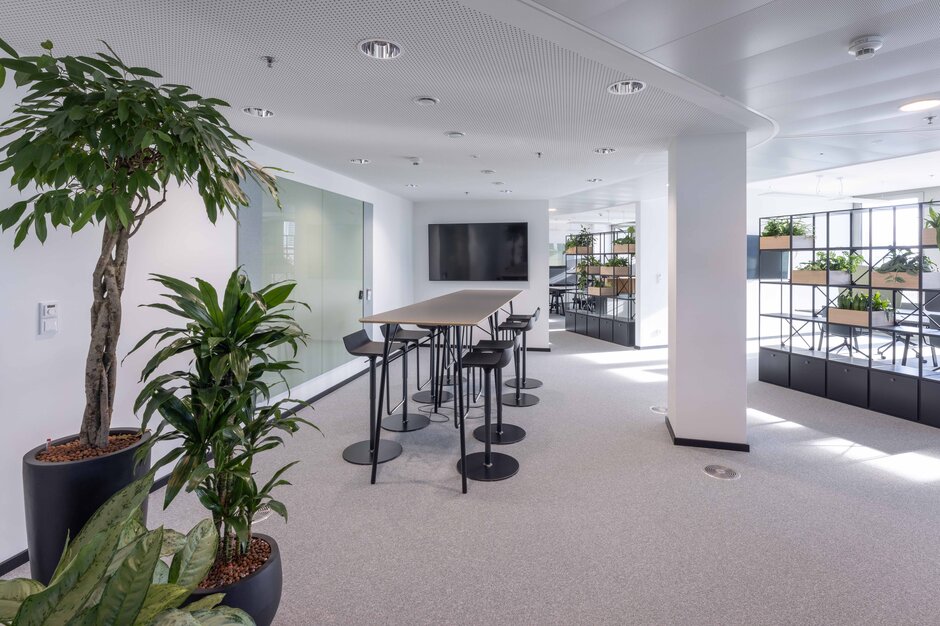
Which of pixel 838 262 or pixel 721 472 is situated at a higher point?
pixel 838 262

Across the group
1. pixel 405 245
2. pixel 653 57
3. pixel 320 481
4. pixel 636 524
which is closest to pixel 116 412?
pixel 320 481

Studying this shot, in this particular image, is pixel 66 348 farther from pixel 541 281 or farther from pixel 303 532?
pixel 541 281

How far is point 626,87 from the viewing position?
2.65 meters

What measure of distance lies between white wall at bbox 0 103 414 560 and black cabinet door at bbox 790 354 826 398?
569cm

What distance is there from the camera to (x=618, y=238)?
337 inches

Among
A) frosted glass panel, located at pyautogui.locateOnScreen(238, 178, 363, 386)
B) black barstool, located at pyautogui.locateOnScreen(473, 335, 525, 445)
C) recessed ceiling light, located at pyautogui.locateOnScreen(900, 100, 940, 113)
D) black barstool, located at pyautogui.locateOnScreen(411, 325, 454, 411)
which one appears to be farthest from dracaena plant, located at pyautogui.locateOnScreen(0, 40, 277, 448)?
recessed ceiling light, located at pyautogui.locateOnScreen(900, 100, 940, 113)

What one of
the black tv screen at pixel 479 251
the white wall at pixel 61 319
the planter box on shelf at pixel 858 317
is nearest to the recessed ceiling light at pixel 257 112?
the white wall at pixel 61 319

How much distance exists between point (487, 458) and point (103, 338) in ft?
7.31

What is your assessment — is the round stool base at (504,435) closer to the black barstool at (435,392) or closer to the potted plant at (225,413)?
the black barstool at (435,392)

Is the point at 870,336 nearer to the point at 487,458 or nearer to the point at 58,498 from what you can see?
the point at 487,458

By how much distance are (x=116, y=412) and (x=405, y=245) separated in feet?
16.4

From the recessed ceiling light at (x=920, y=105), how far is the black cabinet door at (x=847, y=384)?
7.87 ft

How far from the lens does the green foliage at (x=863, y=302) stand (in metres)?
4.55

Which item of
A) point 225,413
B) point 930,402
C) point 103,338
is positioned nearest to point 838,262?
point 930,402
